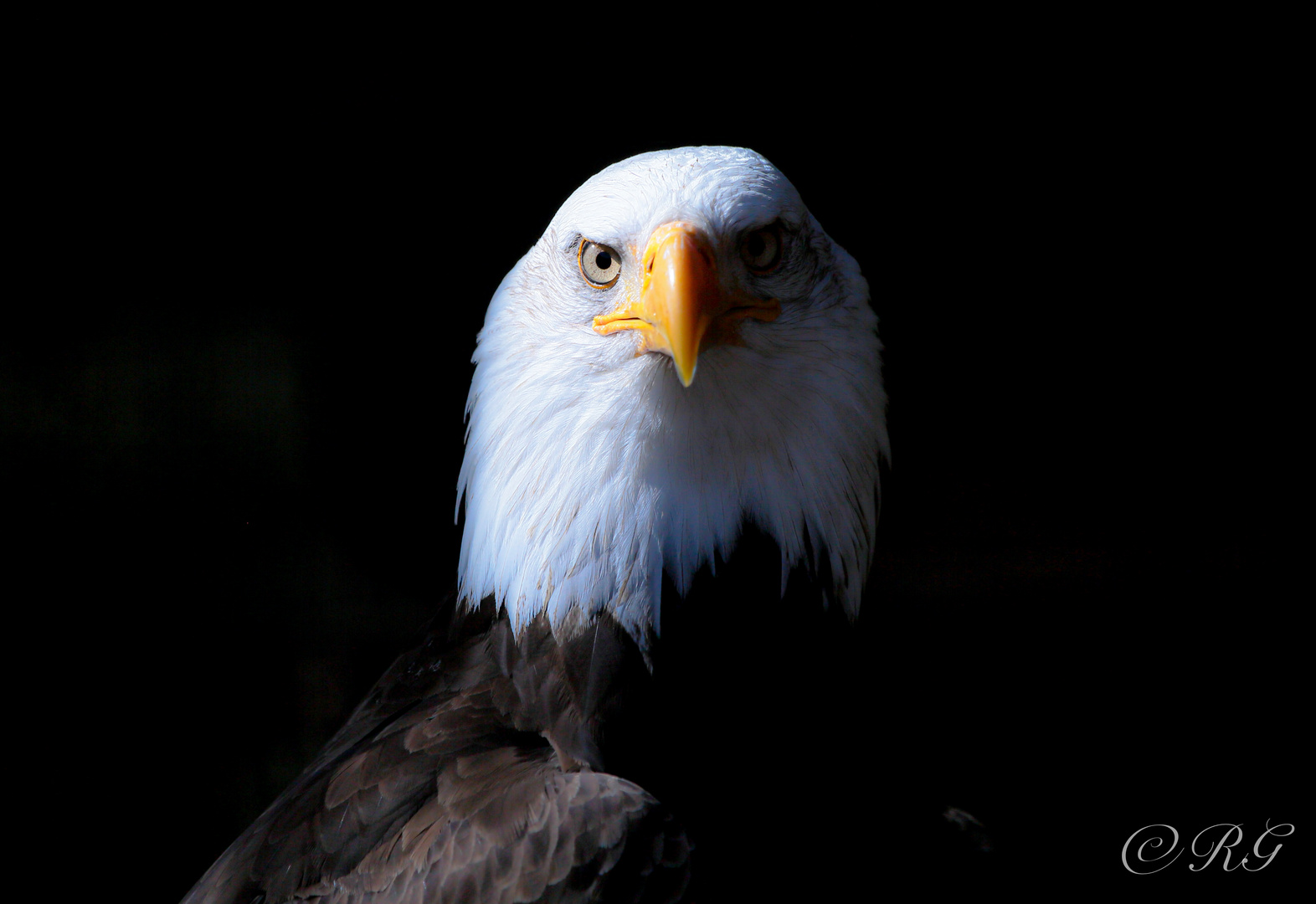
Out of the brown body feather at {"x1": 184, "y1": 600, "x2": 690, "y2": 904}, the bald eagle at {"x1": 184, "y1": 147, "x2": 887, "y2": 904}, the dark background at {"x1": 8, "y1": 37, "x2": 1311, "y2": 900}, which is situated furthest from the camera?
the dark background at {"x1": 8, "y1": 37, "x2": 1311, "y2": 900}

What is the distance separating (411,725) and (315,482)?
1334 mm

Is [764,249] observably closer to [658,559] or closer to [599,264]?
[599,264]

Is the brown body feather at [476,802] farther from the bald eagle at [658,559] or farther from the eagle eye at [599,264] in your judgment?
the eagle eye at [599,264]

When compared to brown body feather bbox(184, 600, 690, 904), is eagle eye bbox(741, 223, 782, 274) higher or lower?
higher

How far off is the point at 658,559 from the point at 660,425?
215 mm

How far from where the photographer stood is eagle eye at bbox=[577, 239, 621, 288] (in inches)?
56.2

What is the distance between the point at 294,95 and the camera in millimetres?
2441

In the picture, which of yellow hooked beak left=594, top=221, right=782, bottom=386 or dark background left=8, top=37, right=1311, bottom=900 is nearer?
yellow hooked beak left=594, top=221, right=782, bottom=386

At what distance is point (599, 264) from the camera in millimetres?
1444

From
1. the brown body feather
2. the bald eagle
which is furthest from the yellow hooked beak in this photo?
the brown body feather

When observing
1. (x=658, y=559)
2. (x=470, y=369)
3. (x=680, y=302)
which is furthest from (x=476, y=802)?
(x=470, y=369)

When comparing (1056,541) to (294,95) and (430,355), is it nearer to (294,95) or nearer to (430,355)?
(430,355)

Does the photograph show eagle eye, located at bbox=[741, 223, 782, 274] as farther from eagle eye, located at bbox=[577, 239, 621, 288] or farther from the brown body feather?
the brown body feather

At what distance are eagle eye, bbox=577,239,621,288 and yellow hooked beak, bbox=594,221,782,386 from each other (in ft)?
0.20
